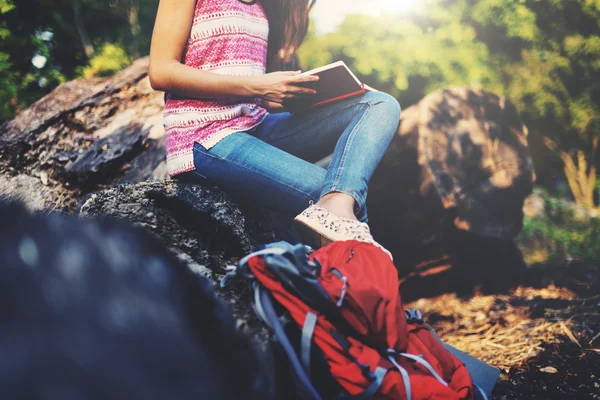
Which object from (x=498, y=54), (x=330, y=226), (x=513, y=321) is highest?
(x=498, y=54)

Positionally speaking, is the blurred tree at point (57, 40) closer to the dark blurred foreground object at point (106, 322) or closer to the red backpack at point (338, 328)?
the dark blurred foreground object at point (106, 322)

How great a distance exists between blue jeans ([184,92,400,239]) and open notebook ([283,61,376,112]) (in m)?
0.04

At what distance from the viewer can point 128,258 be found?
684 millimetres

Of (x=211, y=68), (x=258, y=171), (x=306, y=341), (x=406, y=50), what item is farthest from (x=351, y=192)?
(x=406, y=50)

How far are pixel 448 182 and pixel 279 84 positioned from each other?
1.06 meters

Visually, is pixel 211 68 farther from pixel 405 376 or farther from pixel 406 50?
pixel 406 50

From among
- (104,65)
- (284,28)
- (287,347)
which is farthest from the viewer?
(104,65)

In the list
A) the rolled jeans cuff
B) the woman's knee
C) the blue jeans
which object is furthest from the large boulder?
the woman's knee

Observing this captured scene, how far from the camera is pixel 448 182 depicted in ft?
6.02

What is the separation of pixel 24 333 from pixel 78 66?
3199mm

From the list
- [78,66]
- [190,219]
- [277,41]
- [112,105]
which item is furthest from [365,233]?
[78,66]

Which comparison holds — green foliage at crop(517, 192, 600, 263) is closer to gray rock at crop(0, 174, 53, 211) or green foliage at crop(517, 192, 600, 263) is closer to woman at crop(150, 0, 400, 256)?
woman at crop(150, 0, 400, 256)

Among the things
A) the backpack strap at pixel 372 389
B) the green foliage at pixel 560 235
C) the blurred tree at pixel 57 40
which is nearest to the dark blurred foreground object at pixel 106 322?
the backpack strap at pixel 372 389

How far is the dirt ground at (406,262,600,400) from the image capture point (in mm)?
1301
